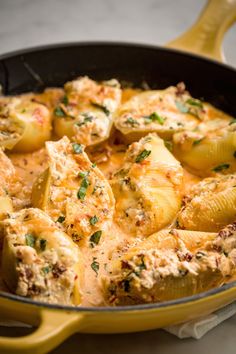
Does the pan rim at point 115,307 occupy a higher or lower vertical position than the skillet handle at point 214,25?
lower

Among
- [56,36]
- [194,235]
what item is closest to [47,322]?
[194,235]

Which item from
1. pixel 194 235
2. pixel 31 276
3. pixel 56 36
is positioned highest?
pixel 194 235

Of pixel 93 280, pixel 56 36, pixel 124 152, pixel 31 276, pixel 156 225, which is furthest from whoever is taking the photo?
pixel 56 36

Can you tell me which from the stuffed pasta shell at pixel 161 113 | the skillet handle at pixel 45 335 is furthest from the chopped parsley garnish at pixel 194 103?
the skillet handle at pixel 45 335

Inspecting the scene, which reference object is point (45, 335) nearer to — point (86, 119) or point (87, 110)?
point (86, 119)

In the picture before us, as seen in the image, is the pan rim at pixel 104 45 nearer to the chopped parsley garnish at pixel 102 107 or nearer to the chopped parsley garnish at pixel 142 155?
the chopped parsley garnish at pixel 102 107

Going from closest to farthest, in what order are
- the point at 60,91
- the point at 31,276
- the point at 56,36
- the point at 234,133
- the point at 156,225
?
the point at 31,276 → the point at 156,225 → the point at 234,133 → the point at 60,91 → the point at 56,36

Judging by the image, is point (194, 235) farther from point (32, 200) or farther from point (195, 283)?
point (32, 200)

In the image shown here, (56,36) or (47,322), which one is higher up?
(47,322)
